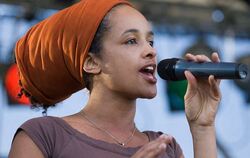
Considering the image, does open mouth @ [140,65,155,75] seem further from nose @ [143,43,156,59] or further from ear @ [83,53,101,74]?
ear @ [83,53,101,74]

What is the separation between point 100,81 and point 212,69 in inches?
13.3

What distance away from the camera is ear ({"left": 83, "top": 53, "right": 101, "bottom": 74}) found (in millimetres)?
1708

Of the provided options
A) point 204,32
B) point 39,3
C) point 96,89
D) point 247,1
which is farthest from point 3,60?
point 96,89

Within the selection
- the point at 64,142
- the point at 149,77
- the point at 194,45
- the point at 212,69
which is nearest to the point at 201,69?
the point at 212,69

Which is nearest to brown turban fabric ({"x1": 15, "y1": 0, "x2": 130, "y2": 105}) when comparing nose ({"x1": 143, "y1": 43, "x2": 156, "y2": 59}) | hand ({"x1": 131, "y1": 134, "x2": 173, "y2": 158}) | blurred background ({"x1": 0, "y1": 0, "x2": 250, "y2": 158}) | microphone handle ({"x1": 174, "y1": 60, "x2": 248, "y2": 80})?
nose ({"x1": 143, "y1": 43, "x2": 156, "y2": 59})

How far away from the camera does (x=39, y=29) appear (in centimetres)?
180

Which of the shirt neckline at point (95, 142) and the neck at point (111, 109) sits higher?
the neck at point (111, 109)

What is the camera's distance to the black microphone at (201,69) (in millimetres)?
1469

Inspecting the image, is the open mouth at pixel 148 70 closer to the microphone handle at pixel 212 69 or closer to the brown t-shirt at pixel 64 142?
the microphone handle at pixel 212 69

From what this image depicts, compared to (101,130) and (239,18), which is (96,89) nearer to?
(101,130)

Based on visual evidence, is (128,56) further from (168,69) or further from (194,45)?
(194,45)

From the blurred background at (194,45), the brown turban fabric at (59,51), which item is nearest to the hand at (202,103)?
the brown turban fabric at (59,51)

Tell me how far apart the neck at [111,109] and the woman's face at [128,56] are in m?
0.03

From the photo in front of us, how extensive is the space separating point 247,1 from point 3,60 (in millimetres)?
1706
